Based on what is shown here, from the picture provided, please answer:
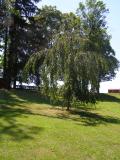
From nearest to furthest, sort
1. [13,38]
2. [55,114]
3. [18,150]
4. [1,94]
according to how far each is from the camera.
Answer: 1. [18,150]
2. [55,114]
3. [1,94]
4. [13,38]

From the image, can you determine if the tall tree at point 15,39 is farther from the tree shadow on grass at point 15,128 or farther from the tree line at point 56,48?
the tree shadow on grass at point 15,128

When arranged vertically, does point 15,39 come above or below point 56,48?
above

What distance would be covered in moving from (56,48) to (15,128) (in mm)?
7800

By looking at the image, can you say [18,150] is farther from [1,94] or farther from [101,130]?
[1,94]

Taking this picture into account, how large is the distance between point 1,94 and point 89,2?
894 inches

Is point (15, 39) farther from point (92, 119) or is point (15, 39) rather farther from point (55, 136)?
point (55, 136)

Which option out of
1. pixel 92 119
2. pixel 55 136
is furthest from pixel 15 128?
pixel 92 119

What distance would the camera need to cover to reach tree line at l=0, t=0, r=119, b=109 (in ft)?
75.7

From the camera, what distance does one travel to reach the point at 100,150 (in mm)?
14797

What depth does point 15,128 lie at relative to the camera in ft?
55.0

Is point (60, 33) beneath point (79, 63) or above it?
above

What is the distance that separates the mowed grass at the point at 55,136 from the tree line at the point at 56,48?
1.84 m

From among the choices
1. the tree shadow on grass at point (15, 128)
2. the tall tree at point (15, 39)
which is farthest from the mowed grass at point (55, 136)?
the tall tree at point (15, 39)

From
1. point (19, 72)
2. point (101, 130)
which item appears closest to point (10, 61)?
point (19, 72)
